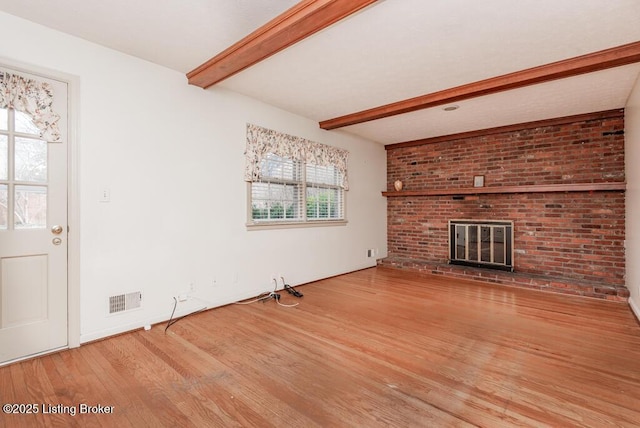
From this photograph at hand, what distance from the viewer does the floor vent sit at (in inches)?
107

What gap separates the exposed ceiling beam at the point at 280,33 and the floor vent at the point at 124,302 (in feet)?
6.97

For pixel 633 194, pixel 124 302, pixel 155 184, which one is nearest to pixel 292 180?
pixel 155 184

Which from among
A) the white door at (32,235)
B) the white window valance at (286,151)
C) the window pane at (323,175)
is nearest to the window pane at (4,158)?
the white door at (32,235)

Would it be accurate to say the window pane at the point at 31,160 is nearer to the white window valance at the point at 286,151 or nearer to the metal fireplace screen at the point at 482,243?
the white window valance at the point at 286,151

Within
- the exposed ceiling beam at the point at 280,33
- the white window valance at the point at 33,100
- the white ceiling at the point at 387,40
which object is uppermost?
the white ceiling at the point at 387,40

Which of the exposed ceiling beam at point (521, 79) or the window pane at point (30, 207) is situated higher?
the exposed ceiling beam at point (521, 79)

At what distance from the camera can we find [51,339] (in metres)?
2.42

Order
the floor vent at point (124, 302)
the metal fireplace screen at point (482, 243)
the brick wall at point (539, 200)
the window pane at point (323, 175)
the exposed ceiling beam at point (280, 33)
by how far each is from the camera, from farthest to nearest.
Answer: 1. the metal fireplace screen at point (482, 243)
2. the window pane at point (323, 175)
3. the brick wall at point (539, 200)
4. the floor vent at point (124, 302)
5. the exposed ceiling beam at point (280, 33)

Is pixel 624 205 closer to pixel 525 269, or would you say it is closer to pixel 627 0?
pixel 525 269

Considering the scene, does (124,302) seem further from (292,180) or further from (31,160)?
(292,180)

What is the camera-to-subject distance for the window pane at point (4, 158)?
7.32 ft

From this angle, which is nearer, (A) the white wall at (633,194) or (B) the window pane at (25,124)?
(B) the window pane at (25,124)

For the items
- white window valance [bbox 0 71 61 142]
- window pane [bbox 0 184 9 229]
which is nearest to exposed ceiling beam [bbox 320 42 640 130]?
white window valance [bbox 0 71 61 142]

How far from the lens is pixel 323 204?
16.2 feet
